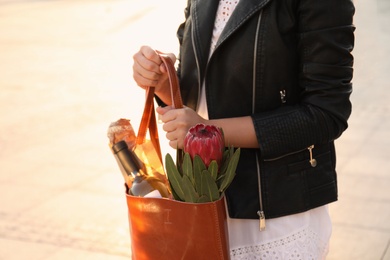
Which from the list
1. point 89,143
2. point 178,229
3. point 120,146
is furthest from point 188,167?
point 89,143

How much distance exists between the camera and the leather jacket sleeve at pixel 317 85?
6.16ft

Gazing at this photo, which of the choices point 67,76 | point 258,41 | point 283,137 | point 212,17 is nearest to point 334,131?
point 283,137

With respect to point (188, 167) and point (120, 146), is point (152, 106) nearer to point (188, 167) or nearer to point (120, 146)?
point (120, 146)

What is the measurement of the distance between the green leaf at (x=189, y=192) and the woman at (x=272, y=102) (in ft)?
0.54

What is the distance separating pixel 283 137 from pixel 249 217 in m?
0.23

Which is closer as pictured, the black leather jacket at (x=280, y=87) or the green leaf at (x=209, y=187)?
the green leaf at (x=209, y=187)

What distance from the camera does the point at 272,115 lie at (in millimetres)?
1957

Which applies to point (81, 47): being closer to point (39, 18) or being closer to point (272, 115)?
point (39, 18)

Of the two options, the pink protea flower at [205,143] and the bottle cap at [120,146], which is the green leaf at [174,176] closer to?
the pink protea flower at [205,143]

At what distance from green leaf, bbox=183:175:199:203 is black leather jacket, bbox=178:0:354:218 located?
0.92 ft

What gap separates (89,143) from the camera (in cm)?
697

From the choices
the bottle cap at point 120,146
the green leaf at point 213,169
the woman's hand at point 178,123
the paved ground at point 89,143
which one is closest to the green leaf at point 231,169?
the green leaf at point 213,169

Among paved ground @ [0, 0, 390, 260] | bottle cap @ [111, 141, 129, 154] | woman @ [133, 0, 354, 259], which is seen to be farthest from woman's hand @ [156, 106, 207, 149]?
paved ground @ [0, 0, 390, 260]

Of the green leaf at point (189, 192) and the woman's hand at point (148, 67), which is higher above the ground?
the woman's hand at point (148, 67)
